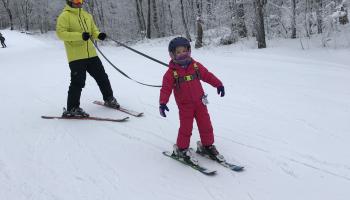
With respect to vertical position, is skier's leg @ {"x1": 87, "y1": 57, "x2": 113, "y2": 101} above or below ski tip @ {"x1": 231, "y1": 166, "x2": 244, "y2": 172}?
above

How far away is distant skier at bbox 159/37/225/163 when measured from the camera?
4398 millimetres

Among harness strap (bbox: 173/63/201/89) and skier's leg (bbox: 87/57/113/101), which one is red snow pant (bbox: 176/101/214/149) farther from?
skier's leg (bbox: 87/57/113/101)

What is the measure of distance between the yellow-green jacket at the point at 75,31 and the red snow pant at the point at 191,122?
2541mm

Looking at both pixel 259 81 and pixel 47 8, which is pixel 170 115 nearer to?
pixel 259 81

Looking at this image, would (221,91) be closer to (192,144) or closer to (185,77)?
(185,77)

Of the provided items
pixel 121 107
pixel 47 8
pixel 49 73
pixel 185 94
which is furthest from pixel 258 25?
pixel 47 8

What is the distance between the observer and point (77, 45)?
6.61m

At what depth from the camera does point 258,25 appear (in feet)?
45.1

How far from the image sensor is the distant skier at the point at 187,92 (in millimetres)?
4398

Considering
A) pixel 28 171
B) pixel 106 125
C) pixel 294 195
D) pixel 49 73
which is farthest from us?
pixel 49 73

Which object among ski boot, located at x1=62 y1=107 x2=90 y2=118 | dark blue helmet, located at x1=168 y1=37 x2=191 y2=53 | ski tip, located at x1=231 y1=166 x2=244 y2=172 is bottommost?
ski tip, located at x1=231 y1=166 x2=244 y2=172

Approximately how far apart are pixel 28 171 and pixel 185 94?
2.01 meters

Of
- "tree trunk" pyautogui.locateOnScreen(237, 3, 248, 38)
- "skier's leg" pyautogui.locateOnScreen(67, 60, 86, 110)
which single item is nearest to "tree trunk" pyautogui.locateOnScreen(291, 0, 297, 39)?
"tree trunk" pyautogui.locateOnScreen(237, 3, 248, 38)

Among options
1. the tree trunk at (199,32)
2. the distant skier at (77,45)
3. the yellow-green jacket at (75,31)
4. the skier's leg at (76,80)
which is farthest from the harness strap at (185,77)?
the tree trunk at (199,32)
